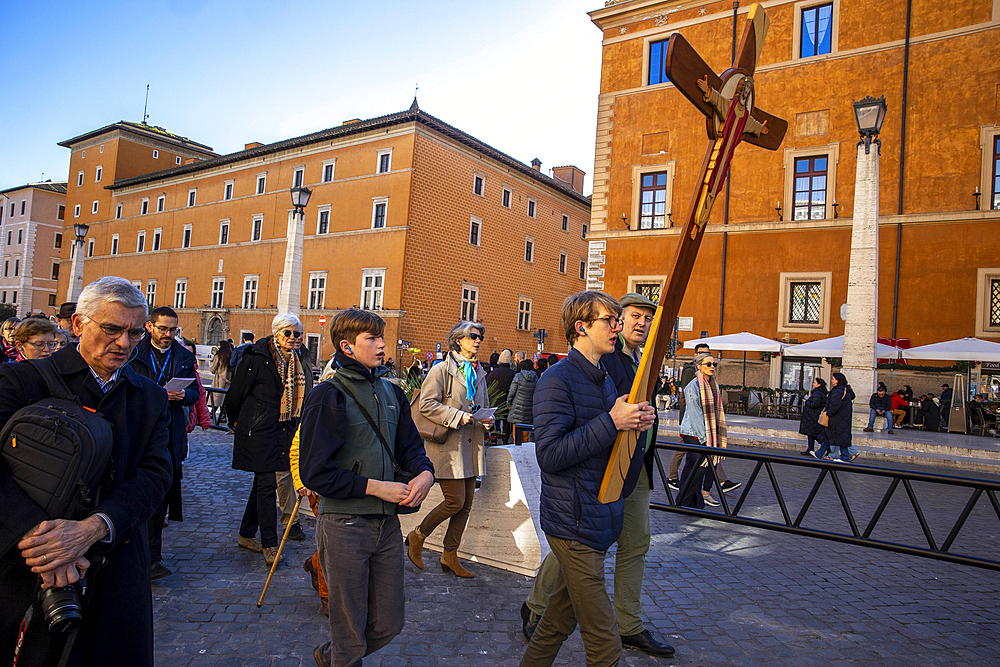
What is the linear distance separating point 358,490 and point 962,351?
61.7 feet

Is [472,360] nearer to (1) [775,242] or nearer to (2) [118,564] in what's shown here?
(2) [118,564]

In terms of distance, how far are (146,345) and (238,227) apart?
39.0 m

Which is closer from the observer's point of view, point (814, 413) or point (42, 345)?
point (42, 345)

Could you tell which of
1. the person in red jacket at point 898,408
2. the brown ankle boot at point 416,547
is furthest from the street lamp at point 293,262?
the person in red jacket at point 898,408

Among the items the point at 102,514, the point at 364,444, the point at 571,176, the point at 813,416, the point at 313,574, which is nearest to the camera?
the point at 102,514

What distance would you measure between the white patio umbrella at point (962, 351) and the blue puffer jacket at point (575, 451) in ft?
58.1

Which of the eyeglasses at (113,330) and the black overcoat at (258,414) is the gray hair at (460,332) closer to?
the black overcoat at (258,414)

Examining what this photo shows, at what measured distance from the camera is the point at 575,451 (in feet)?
9.10

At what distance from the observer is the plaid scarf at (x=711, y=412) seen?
7.12 meters

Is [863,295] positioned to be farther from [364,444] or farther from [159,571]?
[159,571]

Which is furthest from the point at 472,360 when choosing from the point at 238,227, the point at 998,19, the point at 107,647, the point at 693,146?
the point at 238,227

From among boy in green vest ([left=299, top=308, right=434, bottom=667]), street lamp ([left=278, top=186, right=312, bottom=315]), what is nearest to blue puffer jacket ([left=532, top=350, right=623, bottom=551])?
boy in green vest ([left=299, top=308, right=434, bottom=667])

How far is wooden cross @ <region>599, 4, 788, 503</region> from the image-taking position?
8.74 feet

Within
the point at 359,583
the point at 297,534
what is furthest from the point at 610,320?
the point at 297,534
